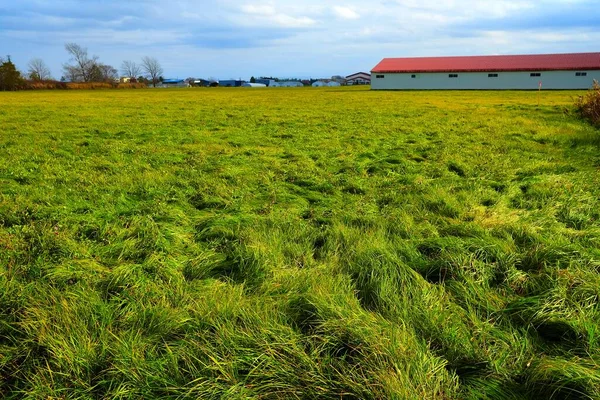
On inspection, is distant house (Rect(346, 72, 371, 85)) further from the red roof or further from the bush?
the bush

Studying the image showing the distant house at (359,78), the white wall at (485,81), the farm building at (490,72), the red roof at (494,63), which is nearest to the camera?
the white wall at (485,81)

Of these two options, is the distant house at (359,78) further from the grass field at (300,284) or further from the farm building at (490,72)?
the grass field at (300,284)

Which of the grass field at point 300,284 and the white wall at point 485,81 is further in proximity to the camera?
the white wall at point 485,81

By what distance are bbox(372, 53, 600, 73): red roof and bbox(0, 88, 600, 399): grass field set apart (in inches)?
1809

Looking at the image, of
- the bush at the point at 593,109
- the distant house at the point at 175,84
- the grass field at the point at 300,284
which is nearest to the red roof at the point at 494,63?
the bush at the point at 593,109

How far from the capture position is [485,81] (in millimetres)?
47562

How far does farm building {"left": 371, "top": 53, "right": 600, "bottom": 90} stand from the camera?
4450 cm

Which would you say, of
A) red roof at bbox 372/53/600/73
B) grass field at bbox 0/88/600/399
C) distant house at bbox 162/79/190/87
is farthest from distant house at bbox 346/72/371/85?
grass field at bbox 0/88/600/399

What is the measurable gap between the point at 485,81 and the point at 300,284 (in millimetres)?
51574

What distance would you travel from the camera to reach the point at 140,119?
16938 mm

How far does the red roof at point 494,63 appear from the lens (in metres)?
45.2

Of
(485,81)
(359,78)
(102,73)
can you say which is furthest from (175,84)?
Answer: (485,81)

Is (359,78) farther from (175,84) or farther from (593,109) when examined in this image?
(593,109)

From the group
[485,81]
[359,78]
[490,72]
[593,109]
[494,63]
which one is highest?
[359,78]
